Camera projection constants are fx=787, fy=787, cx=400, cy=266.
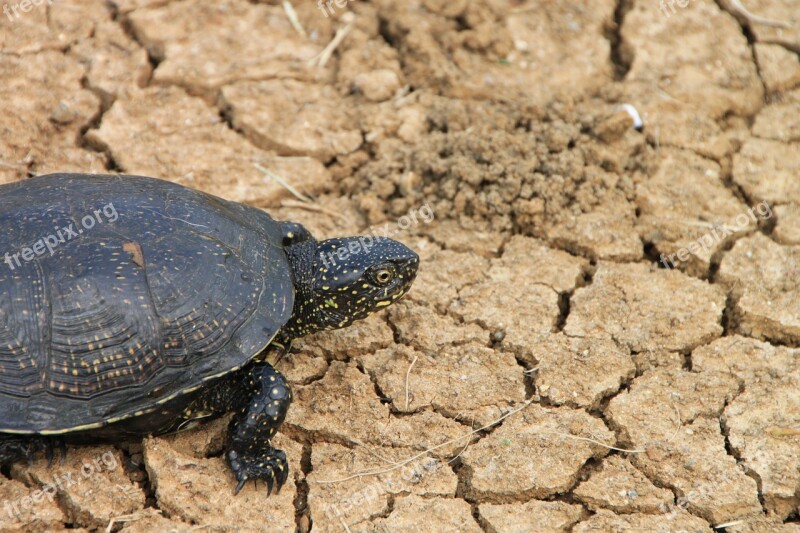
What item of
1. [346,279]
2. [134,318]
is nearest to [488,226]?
[346,279]

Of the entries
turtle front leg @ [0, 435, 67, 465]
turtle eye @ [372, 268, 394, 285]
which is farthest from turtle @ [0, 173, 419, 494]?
turtle eye @ [372, 268, 394, 285]

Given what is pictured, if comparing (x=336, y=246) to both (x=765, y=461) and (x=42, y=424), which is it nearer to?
(x=42, y=424)

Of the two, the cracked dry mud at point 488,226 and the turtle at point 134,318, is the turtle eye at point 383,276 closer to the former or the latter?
the turtle at point 134,318

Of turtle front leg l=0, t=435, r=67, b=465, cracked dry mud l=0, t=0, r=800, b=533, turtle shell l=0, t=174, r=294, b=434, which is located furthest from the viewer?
cracked dry mud l=0, t=0, r=800, b=533

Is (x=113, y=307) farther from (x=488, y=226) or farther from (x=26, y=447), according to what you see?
(x=488, y=226)

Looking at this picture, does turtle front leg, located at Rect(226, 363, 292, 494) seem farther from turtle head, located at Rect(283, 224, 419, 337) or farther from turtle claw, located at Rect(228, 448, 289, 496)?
turtle head, located at Rect(283, 224, 419, 337)

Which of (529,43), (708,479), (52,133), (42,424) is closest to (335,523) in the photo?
(42,424)

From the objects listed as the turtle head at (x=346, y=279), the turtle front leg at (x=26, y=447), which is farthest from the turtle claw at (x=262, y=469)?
the turtle front leg at (x=26, y=447)
